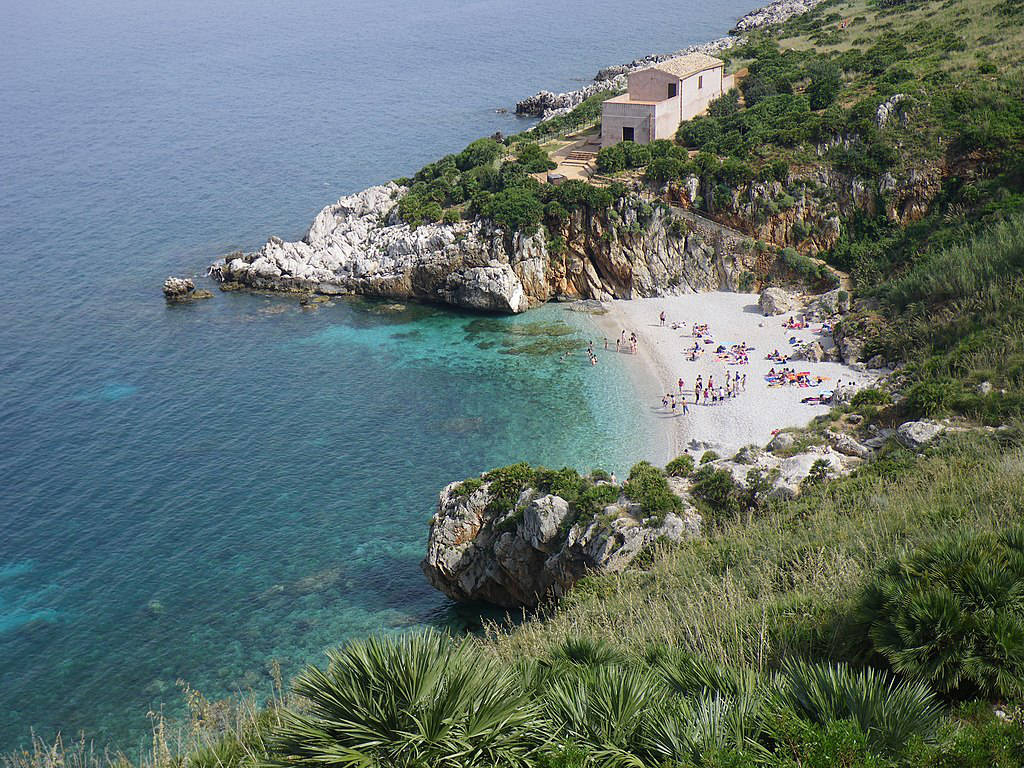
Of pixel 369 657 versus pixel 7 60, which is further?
pixel 7 60

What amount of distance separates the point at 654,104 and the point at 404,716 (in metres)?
56.9

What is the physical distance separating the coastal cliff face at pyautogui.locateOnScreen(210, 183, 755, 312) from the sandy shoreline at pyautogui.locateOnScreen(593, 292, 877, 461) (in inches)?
69.2

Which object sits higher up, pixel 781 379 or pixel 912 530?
pixel 912 530

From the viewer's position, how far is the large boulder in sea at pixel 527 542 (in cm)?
2602

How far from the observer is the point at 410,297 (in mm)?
58094

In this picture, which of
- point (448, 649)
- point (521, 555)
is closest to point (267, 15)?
point (521, 555)

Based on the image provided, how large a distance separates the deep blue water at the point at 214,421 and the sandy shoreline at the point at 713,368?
5.83 feet

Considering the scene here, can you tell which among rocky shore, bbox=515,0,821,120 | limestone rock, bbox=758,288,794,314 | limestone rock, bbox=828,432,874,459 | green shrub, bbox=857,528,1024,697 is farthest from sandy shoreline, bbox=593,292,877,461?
rocky shore, bbox=515,0,821,120

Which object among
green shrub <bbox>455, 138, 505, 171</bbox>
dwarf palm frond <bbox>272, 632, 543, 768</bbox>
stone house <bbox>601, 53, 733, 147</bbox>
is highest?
stone house <bbox>601, 53, 733, 147</bbox>

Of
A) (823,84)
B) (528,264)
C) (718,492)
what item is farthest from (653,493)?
(823,84)

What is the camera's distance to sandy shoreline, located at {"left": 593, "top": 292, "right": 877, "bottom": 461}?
127ft

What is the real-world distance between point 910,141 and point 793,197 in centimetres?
746

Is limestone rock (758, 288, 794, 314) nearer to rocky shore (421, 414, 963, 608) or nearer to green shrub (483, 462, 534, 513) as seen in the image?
rocky shore (421, 414, 963, 608)

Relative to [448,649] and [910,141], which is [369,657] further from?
[910,141]
